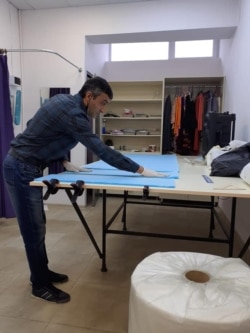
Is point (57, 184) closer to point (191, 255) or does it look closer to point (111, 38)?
point (191, 255)

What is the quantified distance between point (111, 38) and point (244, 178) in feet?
9.53

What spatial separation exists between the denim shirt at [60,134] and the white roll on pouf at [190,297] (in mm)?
657

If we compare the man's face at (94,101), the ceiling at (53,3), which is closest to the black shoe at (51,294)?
the man's face at (94,101)

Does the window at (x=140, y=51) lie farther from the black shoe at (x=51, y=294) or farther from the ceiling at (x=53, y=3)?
the black shoe at (x=51, y=294)

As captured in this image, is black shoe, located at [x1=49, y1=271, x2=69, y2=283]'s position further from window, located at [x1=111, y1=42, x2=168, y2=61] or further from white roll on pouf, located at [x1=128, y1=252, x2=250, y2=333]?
window, located at [x1=111, y1=42, x2=168, y2=61]

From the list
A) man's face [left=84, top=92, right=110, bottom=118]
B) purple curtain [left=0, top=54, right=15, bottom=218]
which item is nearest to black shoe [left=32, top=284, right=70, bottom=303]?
man's face [left=84, top=92, right=110, bottom=118]

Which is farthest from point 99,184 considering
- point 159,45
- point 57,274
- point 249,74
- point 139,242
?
point 159,45

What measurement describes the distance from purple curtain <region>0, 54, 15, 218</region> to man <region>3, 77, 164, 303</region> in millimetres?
1549

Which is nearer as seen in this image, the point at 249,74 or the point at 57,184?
the point at 57,184

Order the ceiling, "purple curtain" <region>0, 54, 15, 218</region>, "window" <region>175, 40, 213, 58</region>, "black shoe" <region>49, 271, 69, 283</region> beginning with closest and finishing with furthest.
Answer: "black shoe" <region>49, 271, 69, 283</region> → "purple curtain" <region>0, 54, 15, 218</region> → the ceiling → "window" <region>175, 40, 213, 58</region>

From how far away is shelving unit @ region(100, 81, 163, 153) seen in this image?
15.4 ft

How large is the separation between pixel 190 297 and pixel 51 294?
43.4 inches

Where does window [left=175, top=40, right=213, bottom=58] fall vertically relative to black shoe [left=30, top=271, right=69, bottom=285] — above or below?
above

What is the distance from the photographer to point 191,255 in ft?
4.36
